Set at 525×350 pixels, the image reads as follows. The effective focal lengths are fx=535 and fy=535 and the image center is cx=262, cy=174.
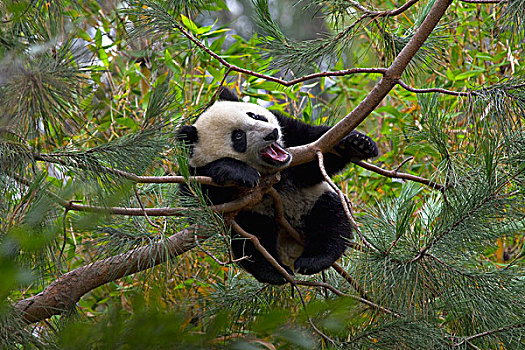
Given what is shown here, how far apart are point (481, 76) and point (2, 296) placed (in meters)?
3.09

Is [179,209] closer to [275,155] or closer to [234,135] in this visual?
[275,155]

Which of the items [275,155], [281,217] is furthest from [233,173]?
[281,217]

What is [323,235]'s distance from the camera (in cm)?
223

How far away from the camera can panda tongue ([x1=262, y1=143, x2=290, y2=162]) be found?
197 centimetres

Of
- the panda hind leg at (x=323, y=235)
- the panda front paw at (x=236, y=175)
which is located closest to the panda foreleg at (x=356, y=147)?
the panda hind leg at (x=323, y=235)

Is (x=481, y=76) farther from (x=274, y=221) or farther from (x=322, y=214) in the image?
(x=274, y=221)

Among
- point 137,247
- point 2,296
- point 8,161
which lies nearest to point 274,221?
point 137,247

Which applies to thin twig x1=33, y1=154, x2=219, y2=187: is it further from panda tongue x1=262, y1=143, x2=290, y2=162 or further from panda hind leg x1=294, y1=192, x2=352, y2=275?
panda hind leg x1=294, y1=192, x2=352, y2=275

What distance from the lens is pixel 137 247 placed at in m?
1.79

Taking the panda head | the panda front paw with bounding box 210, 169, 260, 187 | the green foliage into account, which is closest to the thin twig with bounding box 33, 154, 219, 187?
the green foliage

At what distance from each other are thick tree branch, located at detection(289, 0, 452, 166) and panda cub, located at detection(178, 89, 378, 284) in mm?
205

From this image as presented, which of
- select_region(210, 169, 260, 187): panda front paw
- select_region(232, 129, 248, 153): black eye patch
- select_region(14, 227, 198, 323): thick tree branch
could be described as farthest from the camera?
select_region(232, 129, 248, 153): black eye patch

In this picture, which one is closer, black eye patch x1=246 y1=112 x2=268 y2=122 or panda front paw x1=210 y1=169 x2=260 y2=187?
panda front paw x1=210 y1=169 x2=260 y2=187

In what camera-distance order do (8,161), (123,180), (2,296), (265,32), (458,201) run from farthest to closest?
1. (265,32)
2. (458,201)
3. (123,180)
4. (8,161)
5. (2,296)
